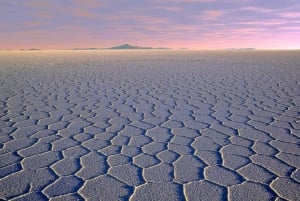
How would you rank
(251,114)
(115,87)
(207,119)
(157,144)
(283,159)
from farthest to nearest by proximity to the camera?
(115,87), (251,114), (207,119), (157,144), (283,159)

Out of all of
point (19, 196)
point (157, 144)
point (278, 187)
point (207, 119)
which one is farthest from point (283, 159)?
point (19, 196)

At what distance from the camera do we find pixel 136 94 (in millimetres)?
5133

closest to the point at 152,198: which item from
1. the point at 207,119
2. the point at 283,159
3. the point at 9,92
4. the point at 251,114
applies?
the point at 283,159

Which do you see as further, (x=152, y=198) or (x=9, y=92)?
(x=9, y=92)

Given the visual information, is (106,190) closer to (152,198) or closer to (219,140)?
(152,198)

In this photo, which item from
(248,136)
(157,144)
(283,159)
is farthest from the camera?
(248,136)

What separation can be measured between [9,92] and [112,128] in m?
3.08

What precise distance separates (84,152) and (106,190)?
0.64 m

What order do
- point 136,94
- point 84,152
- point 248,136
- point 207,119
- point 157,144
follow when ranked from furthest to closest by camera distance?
point 136,94, point 207,119, point 248,136, point 157,144, point 84,152

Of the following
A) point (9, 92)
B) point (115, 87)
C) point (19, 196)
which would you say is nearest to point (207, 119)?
point (19, 196)

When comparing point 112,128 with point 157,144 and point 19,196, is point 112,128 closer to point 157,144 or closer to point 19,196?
point 157,144

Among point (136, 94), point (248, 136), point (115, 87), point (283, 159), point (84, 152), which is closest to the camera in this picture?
point (283, 159)

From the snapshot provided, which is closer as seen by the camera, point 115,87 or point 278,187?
point 278,187

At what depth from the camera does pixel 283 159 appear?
2.20m
